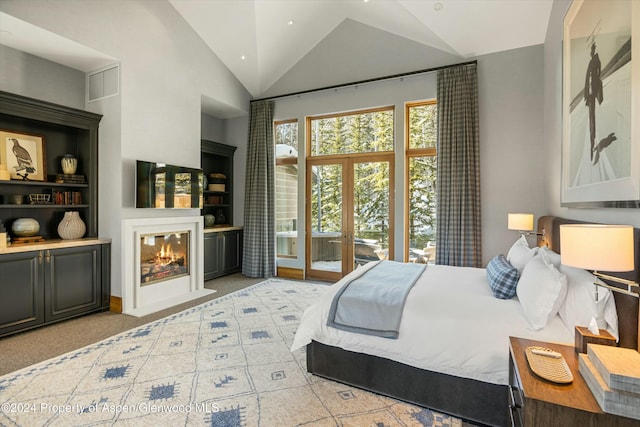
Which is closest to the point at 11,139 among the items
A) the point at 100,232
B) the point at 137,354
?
the point at 100,232

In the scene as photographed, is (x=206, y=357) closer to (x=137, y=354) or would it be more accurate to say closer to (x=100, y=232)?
(x=137, y=354)

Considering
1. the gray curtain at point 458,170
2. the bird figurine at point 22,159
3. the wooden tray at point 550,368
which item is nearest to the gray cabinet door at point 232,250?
the bird figurine at point 22,159

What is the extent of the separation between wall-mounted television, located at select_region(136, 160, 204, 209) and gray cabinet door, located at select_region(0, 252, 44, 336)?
117 cm

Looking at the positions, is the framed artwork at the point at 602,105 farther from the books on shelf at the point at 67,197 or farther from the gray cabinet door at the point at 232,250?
the books on shelf at the point at 67,197

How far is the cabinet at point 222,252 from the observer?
5.32m

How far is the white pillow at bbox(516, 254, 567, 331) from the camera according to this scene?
1785mm

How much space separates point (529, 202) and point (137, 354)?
472 centimetres

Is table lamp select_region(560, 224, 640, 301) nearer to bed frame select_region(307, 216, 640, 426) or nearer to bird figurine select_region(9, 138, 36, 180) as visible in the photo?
bed frame select_region(307, 216, 640, 426)

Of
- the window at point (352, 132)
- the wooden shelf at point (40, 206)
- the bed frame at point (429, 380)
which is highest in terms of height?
the window at point (352, 132)

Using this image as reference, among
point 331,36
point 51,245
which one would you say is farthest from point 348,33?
point 51,245

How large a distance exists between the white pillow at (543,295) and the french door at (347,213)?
2884 millimetres

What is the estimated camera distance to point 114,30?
143 inches

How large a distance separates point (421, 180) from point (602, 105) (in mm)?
2813

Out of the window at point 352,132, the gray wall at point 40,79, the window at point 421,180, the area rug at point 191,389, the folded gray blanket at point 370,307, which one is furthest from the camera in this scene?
the window at point 352,132
